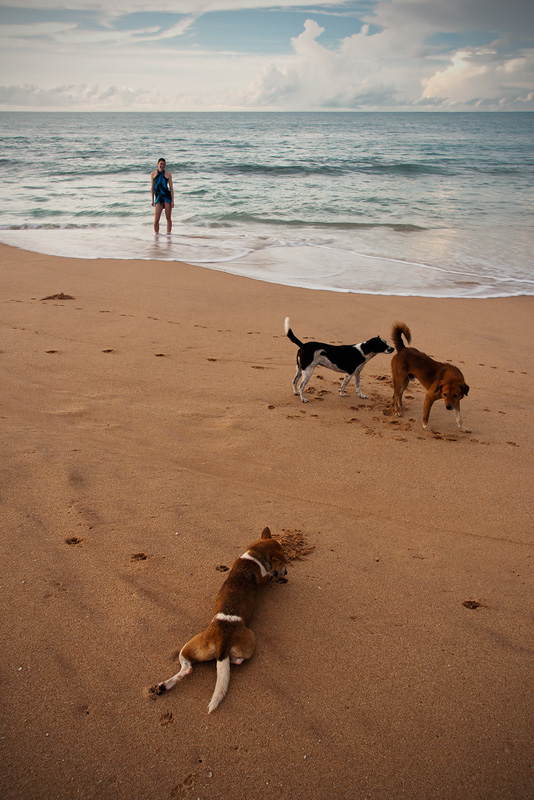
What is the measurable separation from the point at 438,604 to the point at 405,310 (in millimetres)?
6485

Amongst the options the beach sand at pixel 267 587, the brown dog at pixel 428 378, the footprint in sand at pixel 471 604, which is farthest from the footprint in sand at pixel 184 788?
the brown dog at pixel 428 378

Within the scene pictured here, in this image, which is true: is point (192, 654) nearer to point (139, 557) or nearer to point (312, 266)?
point (139, 557)

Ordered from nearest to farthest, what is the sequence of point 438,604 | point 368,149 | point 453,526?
point 438,604 < point 453,526 < point 368,149

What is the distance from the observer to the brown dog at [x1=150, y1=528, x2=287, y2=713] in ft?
7.18

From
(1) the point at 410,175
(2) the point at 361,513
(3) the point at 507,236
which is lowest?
(2) the point at 361,513

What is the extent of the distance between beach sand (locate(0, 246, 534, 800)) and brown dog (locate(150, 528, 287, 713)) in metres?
0.08

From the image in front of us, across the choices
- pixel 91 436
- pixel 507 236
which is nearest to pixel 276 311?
pixel 91 436

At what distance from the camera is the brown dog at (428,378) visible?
4.78m

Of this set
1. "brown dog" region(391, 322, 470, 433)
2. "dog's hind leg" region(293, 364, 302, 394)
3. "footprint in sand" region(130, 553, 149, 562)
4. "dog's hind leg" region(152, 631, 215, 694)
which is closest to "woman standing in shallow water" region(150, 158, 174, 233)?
"dog's hind leg" region(293, 364, 302, 394)

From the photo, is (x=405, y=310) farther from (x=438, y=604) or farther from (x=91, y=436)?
(x=438, y=604)

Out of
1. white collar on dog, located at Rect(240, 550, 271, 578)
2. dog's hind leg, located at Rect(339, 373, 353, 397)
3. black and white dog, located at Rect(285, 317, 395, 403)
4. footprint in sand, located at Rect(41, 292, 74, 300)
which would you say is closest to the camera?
white collar on dog, located at Rect(240, 550, 271, 578)

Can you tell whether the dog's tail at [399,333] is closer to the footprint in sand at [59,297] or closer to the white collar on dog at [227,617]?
the white collar on dog at [227,617]

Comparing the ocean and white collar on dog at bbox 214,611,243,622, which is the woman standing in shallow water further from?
white collar on dog at bbox 214,611,243,622

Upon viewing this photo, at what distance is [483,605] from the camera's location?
9.04 ft
